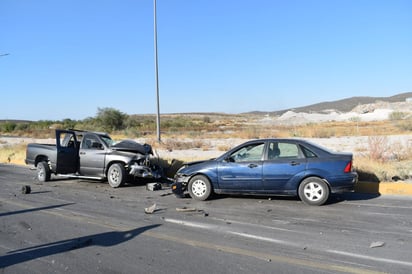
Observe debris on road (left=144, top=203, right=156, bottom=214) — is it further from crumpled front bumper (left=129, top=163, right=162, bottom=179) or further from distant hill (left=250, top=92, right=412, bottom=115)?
distant hill (left=250, top=92, right=412, bottom=115)

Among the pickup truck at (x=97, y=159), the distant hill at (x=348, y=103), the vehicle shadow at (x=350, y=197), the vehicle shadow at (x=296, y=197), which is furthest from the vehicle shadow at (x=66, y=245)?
the distant hill at (x=348, y=103)

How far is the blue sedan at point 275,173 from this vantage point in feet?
27.9

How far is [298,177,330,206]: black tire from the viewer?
849 cm

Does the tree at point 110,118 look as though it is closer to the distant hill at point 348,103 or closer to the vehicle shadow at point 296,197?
the vehicle shadow at point 296,197

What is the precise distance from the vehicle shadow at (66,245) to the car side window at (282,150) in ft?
12.2

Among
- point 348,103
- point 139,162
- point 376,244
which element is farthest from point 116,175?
point 348,103

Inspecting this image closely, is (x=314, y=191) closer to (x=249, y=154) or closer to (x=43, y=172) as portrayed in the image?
(x=249, y=154)

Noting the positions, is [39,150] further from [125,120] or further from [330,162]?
[125,120]

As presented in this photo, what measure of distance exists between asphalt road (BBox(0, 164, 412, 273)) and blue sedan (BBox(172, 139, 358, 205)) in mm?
326

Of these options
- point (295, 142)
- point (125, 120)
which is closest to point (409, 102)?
point (125, 120)

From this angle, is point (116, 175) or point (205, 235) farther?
point (116, 175)

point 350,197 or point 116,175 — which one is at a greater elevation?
point 116,175

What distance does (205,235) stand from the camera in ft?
20.9

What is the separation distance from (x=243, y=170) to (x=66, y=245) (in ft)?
14.9
